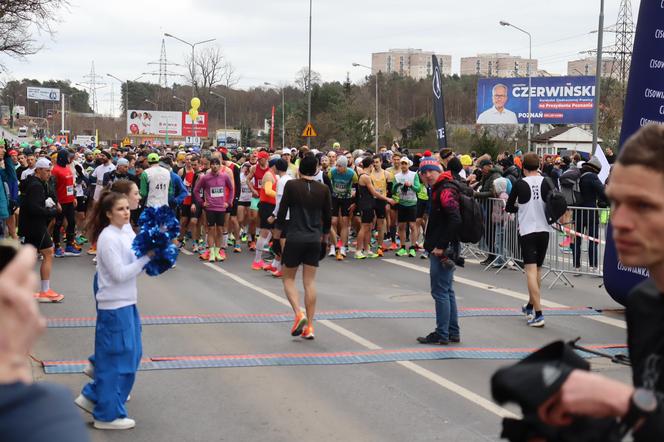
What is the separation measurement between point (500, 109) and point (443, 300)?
2087 inches

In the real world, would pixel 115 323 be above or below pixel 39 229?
below

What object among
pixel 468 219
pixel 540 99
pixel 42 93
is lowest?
pixel 468 219

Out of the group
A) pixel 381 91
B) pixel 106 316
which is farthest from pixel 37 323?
pixel 381 91

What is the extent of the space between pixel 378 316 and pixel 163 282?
14.6ft

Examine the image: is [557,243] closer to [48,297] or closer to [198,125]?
[48,297]

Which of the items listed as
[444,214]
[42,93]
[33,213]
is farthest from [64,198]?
[42,93]

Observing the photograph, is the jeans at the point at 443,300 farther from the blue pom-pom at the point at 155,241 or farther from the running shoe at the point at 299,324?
the blue pom-pom at the point at 155,241

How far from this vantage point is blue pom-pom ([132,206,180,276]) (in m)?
6.76

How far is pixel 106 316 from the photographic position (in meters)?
6.86

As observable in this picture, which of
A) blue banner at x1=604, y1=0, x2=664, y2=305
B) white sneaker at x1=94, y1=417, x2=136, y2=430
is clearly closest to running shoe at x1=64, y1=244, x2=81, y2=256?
blue banner at x1=604, y1=0, x2=664, y2=305

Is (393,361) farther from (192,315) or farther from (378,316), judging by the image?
(192,315)

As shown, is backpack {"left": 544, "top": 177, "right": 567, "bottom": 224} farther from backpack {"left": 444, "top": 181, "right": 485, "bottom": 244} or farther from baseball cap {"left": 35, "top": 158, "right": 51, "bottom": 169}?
baseball cap {"left": 35, "top": 158, "right": 51, "bottom": 169}

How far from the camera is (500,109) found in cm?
6112

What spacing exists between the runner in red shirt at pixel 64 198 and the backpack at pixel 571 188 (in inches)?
367
